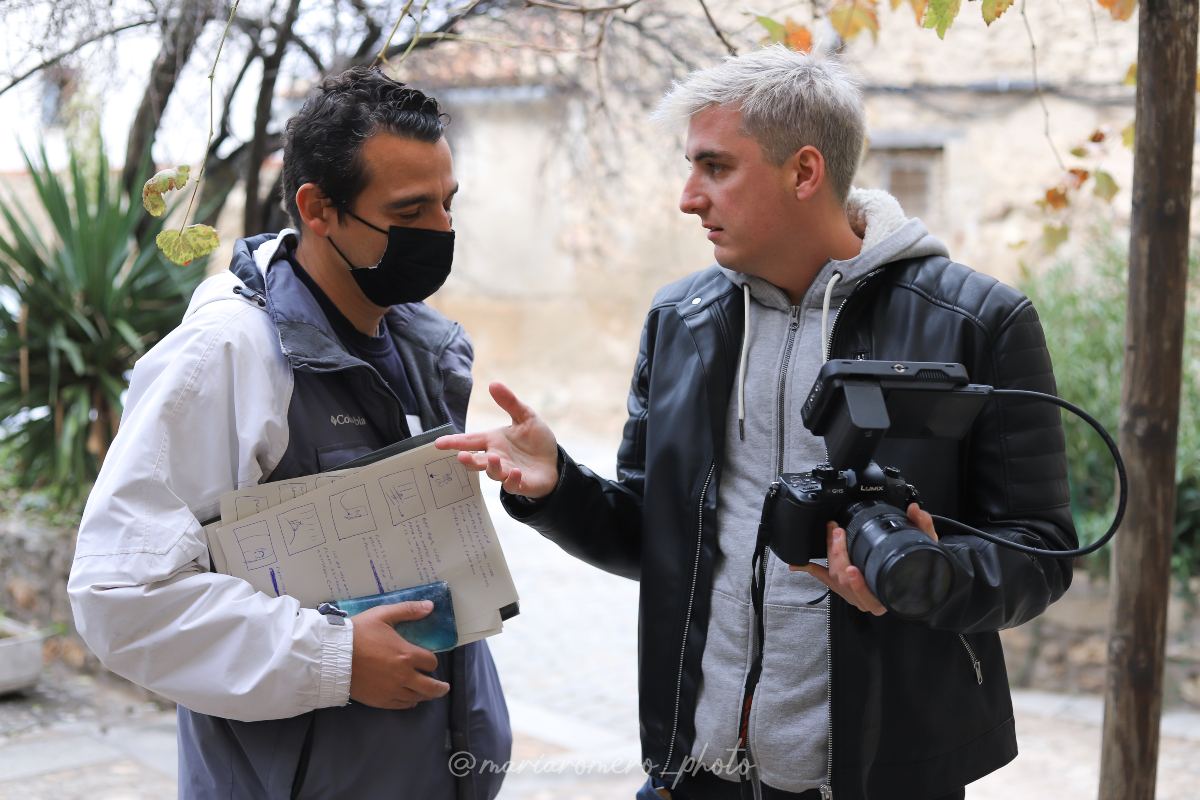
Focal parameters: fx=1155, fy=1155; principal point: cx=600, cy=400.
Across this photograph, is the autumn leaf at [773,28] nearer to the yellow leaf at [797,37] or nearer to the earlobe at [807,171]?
the yellow leaf at [797,37]

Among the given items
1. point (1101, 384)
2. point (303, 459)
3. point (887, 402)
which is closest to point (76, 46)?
point (303, 459)

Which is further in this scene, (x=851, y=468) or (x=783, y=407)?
(x=783, y=407)

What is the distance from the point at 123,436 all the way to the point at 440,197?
2.13 ft

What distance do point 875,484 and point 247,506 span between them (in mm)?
898

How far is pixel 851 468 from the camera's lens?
1551 mm

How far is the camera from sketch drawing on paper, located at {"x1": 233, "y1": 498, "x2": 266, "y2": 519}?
168 centimetres

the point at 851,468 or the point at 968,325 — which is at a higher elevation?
the point at 968,325

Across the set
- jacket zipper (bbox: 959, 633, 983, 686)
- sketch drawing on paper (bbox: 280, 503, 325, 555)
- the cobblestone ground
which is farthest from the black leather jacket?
the cobblestone ground

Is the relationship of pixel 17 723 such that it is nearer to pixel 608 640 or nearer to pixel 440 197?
pixel 608 640

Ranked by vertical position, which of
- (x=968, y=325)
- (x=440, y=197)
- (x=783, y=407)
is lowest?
(x=783, y=407)

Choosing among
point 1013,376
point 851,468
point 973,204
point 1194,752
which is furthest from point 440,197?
point 973,204

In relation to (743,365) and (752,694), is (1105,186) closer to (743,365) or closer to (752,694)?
(743,365)

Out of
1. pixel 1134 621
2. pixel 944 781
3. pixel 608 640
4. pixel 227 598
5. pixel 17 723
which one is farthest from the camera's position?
pixel 608 640

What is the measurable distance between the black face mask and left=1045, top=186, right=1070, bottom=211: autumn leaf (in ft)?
6.21
